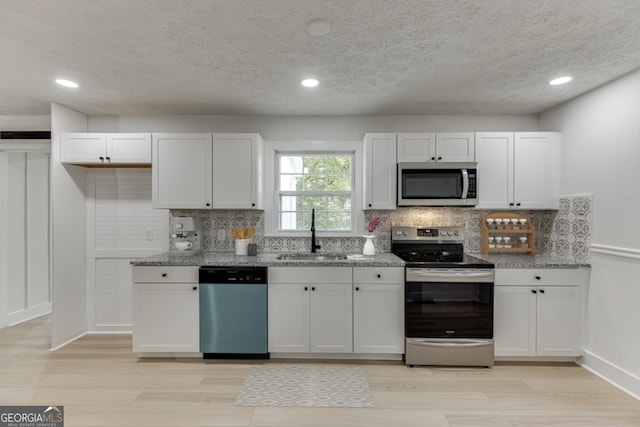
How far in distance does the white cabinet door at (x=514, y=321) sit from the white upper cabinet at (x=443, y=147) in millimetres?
1306

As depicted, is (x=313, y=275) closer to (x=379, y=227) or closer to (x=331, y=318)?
(x=331, y=318)

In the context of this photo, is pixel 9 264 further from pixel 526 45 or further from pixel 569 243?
pixel 569 243

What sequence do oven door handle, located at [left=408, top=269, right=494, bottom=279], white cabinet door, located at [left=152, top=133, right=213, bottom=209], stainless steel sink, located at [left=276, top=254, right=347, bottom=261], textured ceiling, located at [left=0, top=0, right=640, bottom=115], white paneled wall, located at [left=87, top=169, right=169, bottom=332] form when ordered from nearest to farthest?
1. textured ceiling, located at [left=0, top=0, right=640, bottom=115]
2. oven door handle, located at [left=408, top=269, right=494, bottom=279]
3. white cabinet door, located at [left=152, top=133, right=213, bottom=209]
4. stainless steel sink, located at [left=276, top=254, right=347, bottom=261]
5. white paneled wall, located at [left=87, top=169, right=169, bottom=332]

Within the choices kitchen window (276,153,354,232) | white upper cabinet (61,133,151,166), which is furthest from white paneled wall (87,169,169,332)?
kitchen window (276,153,354,232)

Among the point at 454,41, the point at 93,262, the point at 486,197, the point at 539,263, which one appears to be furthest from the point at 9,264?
the point at 539,263

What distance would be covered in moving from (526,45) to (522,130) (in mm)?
1657

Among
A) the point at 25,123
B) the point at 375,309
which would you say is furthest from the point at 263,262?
the point at 25,123

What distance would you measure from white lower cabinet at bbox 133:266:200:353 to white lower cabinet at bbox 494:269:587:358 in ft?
8.95

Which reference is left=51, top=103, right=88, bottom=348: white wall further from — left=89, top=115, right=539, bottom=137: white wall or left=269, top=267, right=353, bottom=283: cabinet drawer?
left=269, top=267, right=353, bottom=283: cabinet drawer

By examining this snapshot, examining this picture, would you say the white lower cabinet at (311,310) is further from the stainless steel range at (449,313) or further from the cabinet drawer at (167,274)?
the cabinet drawer at (167,274)

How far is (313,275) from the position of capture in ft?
9.46

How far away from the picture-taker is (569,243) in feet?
10.0

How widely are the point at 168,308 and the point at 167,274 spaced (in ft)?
1.01

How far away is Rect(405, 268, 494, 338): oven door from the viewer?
2781mm
